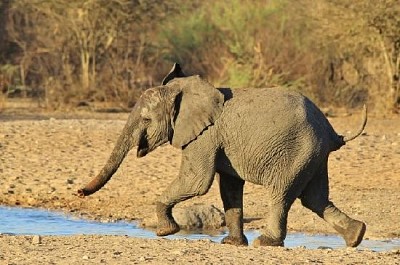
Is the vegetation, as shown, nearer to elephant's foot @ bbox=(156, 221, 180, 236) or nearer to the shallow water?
the shallow water

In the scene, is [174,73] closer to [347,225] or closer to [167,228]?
[167,228]

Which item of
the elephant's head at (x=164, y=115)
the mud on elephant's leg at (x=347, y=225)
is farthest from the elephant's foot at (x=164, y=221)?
the mud on elephant's leg at (x=347, y=225)

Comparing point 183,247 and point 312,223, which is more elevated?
point 183,247

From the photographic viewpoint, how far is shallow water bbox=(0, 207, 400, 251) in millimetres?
12398

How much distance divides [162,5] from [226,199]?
844 inches

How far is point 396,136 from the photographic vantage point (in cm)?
2131

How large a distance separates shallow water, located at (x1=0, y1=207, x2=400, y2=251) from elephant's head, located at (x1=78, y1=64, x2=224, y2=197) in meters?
1.90

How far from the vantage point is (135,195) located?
15.6 meters

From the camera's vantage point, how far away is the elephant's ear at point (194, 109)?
1063 centimetres

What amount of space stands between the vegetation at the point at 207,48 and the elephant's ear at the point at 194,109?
15.8 metres

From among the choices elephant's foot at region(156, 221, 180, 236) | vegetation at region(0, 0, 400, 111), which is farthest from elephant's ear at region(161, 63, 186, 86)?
vegetation at region(0, 0, 400, 111)

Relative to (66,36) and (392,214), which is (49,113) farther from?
(392,214)

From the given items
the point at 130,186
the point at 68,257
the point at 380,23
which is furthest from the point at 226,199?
the point at 380,23

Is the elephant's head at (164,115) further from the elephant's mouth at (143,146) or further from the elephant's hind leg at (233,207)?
the elephant's hind leg at (233,207)
